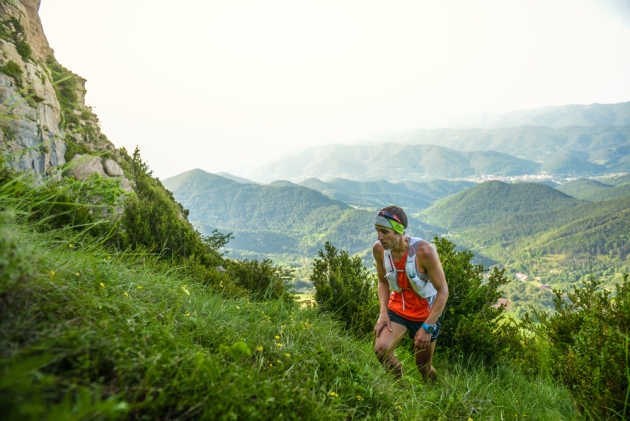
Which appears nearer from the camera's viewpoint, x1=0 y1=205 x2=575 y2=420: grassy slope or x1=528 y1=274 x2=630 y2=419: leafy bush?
x1=0 y1=205 x2=575 y2=420: grassy slope

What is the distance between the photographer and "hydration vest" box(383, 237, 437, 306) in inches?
138

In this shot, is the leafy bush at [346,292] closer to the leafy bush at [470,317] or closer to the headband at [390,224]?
the leafy bush at [470,317]

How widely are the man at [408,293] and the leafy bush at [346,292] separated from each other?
1289 millimetres

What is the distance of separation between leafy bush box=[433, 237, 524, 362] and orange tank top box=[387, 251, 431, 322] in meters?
1.68

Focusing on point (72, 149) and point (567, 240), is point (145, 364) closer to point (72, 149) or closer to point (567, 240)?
point (72, 149)

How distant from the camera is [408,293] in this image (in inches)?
146

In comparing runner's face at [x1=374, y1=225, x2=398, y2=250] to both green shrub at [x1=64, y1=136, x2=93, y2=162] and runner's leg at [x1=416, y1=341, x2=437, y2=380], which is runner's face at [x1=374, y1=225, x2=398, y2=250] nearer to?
runner's leg at [x1=416, y1=341, x2=437, y2=380]

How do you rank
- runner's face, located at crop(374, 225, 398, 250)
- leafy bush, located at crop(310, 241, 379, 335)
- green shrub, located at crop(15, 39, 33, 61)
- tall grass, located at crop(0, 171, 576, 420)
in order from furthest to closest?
green shrub, located at crop(15, 39, 33, 61) < leafy bush, located at crop(310, 241, 379, 335) < runner's face, located at crop(374, 225, 398, 250) < tall grass, located at crop(0, 171, 576, 420)

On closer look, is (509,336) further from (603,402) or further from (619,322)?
(603,402)

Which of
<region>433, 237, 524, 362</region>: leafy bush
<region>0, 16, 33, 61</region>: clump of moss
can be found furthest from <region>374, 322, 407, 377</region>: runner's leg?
<region>0, 16, 33, 61</region>: clump of moss

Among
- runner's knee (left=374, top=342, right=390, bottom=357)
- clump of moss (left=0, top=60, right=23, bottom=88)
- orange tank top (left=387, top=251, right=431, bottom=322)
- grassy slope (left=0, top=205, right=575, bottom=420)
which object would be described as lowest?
runner's knee (left=374, top=342, right=390, bottom=357)

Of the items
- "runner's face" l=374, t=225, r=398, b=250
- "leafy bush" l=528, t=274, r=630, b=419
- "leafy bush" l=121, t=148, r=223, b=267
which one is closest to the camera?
"leafy bush" l=528, t=274, r=630, b=419

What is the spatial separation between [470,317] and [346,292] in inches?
82.5

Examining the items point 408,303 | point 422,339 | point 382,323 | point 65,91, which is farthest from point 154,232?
point 65,91
